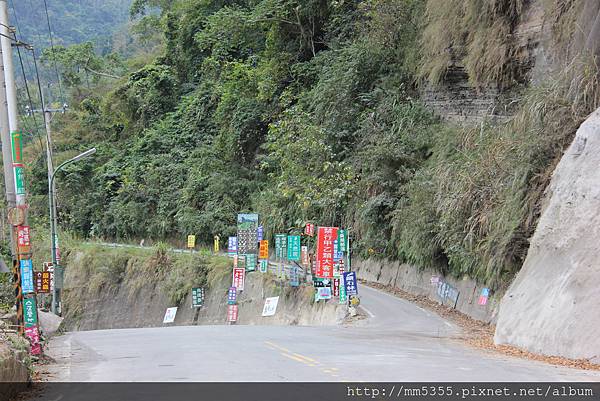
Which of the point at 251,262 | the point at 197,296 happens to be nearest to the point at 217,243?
the point at 197,296

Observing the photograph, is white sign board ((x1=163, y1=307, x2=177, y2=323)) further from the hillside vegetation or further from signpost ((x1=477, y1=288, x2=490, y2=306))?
signpost ((x1=477, y1=288, x2=490, y2=306))

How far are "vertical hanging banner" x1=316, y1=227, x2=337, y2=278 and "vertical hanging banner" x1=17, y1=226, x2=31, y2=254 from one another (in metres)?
14.2

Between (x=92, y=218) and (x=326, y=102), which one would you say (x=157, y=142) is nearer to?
(x=92, y=218)

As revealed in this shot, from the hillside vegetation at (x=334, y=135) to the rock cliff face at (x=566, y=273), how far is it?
2.87 meters

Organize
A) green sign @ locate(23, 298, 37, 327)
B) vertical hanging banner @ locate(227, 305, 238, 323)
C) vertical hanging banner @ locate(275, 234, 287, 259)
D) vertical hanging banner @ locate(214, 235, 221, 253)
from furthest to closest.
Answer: vertical hanging banner @ locate(214, 235, 221, 253) → vertical hanging banner @ locate(227, 305, 238, 323) → vertical hanging banner @ locate(275, 234, 287, 259) → green sign @ locate(23, 298, 37, 327)

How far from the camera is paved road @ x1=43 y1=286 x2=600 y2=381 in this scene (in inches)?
457

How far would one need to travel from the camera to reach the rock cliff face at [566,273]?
1451 centimetres

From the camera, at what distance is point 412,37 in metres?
37.0

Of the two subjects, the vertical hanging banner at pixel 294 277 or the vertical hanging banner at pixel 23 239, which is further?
the vertical hanging banner at pixel 294 277

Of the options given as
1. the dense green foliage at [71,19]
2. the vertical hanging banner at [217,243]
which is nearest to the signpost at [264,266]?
the vertical hanging banner at [217,243]

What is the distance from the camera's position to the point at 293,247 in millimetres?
35094

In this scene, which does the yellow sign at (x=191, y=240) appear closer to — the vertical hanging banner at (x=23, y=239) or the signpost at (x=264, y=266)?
the signpost at (x=264, y=266)

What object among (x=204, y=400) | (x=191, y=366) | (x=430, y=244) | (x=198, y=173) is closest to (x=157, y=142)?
(x=198, y=173)

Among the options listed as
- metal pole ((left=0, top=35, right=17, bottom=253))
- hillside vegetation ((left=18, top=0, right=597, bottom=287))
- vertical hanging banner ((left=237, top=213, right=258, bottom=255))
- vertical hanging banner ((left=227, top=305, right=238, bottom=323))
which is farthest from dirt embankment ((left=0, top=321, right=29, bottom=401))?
vertical hanging banner ((left=237, top=213, right=258, bottom=255))
